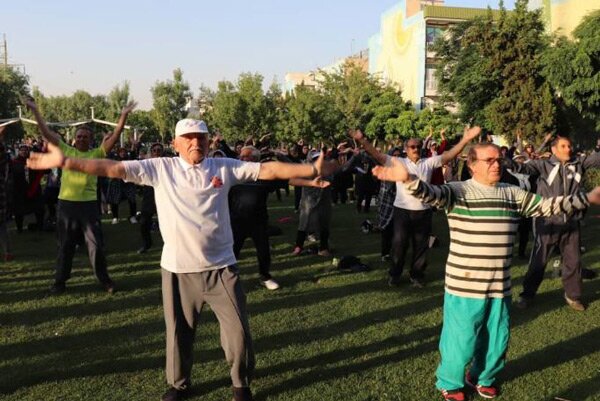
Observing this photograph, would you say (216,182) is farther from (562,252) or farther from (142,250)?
(142,250)

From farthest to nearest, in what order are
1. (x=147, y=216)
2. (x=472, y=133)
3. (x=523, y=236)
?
(x=147, y=216), (x=523, y=236), (x=472, y=133)

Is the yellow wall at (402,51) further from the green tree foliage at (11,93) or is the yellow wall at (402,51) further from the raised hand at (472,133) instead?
the raised hand at (472,133)

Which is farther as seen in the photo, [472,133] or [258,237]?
[258,237]

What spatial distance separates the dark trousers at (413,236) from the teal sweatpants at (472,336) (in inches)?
124

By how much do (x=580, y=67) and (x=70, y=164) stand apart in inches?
1123

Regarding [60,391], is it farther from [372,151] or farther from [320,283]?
[320,283]

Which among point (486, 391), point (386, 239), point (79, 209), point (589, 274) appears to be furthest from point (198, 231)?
point (589, 274)

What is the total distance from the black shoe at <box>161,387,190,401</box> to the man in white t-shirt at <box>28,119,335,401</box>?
0.27 meters

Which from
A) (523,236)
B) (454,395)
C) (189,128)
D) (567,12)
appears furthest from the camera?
(567,12)

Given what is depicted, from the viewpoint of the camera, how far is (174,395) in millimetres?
4191

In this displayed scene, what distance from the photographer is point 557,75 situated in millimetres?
28578

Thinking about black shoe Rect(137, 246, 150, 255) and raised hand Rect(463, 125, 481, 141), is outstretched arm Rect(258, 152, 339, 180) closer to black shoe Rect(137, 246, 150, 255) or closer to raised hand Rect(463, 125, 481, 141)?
raised hand Rect(463, 125, 481, 141)

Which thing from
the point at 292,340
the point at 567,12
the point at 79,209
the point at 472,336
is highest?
the point at 567,12

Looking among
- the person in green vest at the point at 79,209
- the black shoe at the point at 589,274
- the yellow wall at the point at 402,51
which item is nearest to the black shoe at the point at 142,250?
the person in green vest at the point at 79,209
